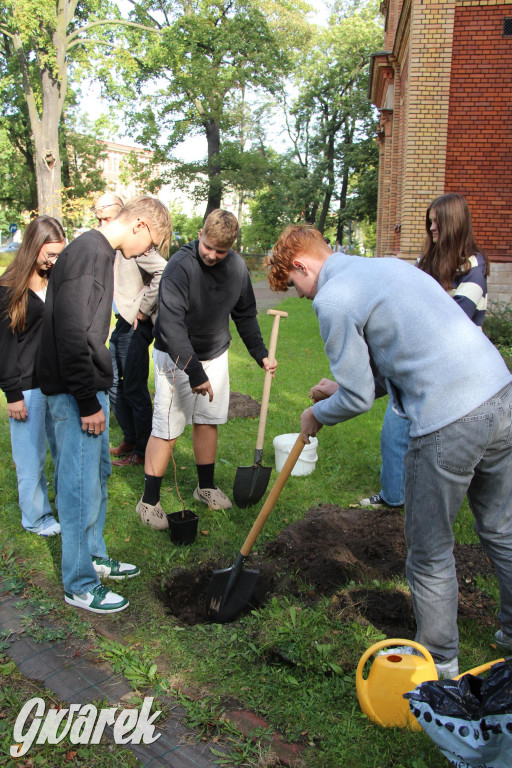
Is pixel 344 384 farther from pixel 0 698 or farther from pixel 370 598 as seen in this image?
pixel 0 698

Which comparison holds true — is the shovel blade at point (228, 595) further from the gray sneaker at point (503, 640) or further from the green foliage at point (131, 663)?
the gray sneaker at point (503, 640)

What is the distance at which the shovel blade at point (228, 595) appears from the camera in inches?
130

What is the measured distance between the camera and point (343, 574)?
11.8ft

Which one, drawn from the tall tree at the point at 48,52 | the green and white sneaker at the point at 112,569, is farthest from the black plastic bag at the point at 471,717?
the tall tree at the point at 48,52

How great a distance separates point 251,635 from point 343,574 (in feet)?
2.41

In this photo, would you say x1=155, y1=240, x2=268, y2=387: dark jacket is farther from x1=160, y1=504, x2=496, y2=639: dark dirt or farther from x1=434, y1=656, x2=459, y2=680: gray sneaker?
x1=434, y1=656, x2=459, y2=680: gray sneaker

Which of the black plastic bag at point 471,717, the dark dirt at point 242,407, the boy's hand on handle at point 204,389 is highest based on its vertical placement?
the boy's hand on handle at point 204,389

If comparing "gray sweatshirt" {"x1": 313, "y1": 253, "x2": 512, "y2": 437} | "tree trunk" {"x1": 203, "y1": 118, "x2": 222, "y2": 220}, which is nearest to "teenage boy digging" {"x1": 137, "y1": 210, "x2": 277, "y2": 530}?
"gray sweatshirt" {"x1": 313, "y1": 253, "x2": 512, "y2": 437}

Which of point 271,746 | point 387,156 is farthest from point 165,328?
point 387,156

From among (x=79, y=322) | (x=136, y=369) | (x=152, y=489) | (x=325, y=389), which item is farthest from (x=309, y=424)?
(x=136, y=369)

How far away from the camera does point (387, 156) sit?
19.9 m

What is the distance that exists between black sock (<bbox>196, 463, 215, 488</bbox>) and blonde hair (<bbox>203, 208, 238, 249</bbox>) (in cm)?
166

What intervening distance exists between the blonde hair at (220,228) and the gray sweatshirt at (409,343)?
1.48 m

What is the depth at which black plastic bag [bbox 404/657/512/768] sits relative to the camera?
1.87 m
